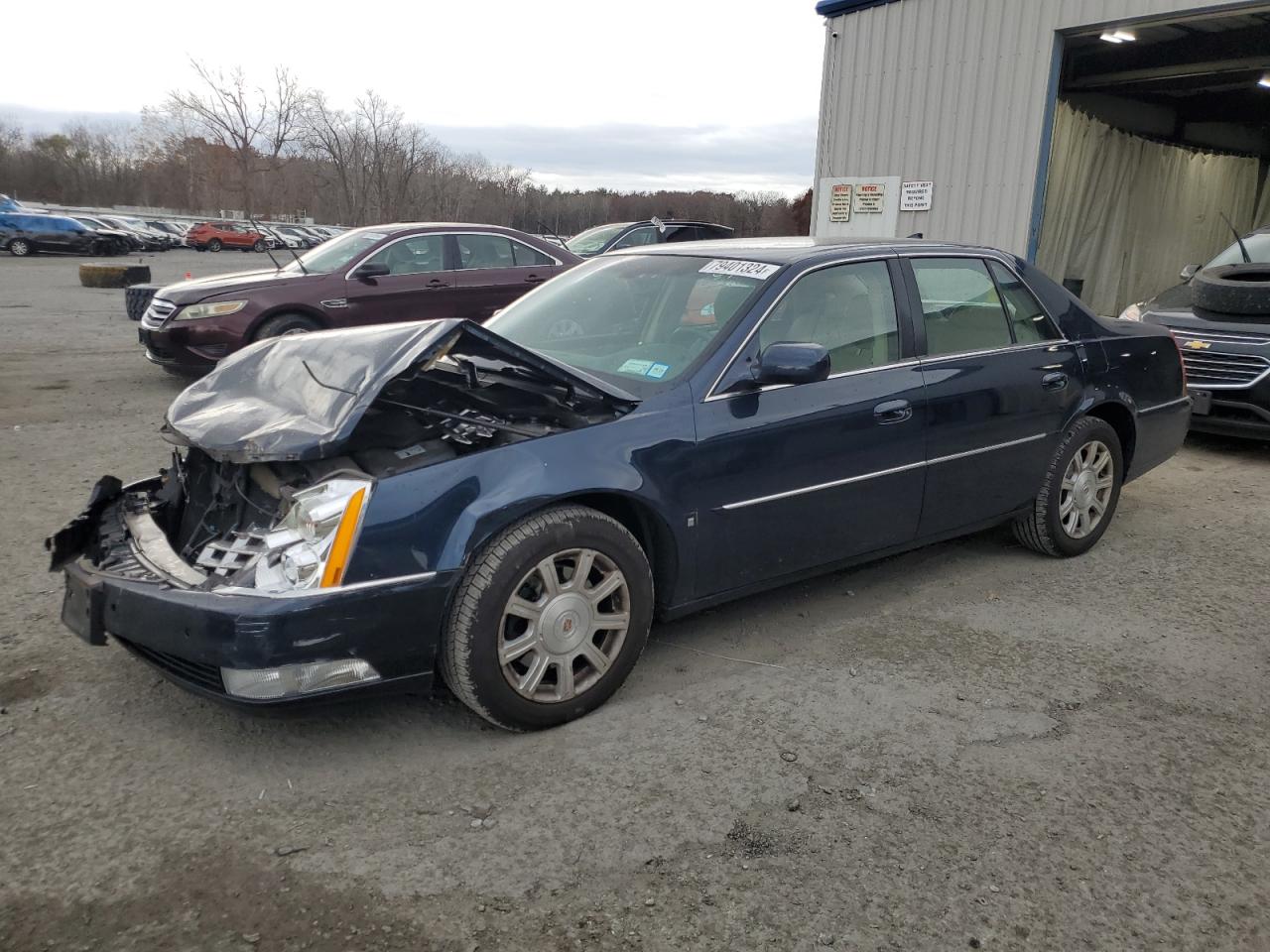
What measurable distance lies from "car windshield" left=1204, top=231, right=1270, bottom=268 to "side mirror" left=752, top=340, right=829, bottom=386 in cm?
671

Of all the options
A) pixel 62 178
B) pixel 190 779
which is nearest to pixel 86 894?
pixel 190 779

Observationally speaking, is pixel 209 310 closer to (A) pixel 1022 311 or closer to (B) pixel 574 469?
(B) pixel 574 469

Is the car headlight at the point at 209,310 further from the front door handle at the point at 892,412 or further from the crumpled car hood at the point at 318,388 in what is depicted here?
the front door handle at the point at 892,412

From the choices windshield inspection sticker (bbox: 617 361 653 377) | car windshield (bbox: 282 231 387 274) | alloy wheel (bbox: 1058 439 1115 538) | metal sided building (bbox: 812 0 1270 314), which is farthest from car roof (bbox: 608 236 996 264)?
metal sided building (bbox: 812 0 1270 314)

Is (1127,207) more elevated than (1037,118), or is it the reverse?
(1037,118)

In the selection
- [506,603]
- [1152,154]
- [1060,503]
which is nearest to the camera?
[506,603]

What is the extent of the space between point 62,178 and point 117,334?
81900 millimetres

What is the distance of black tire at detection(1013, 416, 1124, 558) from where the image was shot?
462cm

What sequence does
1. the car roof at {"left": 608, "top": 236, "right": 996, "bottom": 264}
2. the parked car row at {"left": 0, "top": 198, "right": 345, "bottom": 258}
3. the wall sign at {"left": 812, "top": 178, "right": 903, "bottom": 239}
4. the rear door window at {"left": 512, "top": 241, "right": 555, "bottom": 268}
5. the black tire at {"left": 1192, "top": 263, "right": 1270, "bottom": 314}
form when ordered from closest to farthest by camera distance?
the car roof at {"left": 608, "top": 236, "right": 996, "bottom": 264} < the black tire at {"left": 1192, "top": 263, "right": 1270, "bottom": 314} < the rear door window at {"left": 512, "top": 241, "right": 555, "bottom": 268} < the wall sign at {"left": 812, "top": 178, "right": 903, "bottom": 239} < the parked car row at {"left": 0, "top": 198, "right": 345, "bottom": 258}

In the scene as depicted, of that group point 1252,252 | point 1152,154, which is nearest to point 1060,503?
point 1252,252

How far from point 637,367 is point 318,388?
3.80ft

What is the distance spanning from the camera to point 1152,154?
15812 millimetres

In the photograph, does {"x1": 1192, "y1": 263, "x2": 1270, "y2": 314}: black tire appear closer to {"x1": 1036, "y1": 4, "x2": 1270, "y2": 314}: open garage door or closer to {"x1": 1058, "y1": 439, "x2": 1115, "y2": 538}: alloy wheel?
{"x1": 1058, "y1": 439, "x2": 1115, "y2": 538}: alloy wheel

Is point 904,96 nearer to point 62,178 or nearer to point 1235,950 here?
point 1235,950
